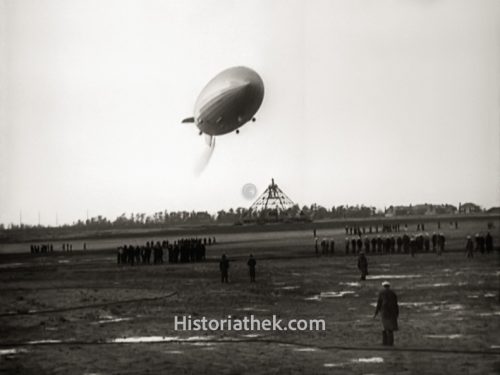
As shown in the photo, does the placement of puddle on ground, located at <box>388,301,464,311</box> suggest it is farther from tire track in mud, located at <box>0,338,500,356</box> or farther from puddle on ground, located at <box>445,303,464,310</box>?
tire track in mud, located at <box>0,338,500,356</box>

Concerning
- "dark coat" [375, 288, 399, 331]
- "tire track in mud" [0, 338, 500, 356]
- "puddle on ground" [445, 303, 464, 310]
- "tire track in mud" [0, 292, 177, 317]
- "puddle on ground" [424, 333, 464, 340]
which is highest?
"dark coat" [375, 288, 399, 331]

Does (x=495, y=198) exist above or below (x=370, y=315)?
above

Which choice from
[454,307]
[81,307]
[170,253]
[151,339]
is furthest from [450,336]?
[170,253]

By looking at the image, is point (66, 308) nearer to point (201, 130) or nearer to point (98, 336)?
point (98, 336)

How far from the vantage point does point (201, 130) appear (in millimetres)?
18922

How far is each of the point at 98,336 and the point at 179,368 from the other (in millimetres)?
2883

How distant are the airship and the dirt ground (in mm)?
4826

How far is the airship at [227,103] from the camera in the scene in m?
18.3

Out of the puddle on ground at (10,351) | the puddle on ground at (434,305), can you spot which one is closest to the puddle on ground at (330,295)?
the puddle on ground at (434,305)

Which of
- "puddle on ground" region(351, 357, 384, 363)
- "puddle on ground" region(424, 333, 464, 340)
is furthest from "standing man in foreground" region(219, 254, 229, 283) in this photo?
"puddle on ground" region(351, 357, 384, 363)

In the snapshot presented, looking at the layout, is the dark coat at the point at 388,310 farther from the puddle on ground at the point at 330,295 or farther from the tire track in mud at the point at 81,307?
the tire track in mud at the point at 81,307

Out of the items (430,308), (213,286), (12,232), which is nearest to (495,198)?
(430,308)

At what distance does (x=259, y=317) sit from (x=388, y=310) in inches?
119

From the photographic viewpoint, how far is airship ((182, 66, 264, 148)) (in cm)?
1827
